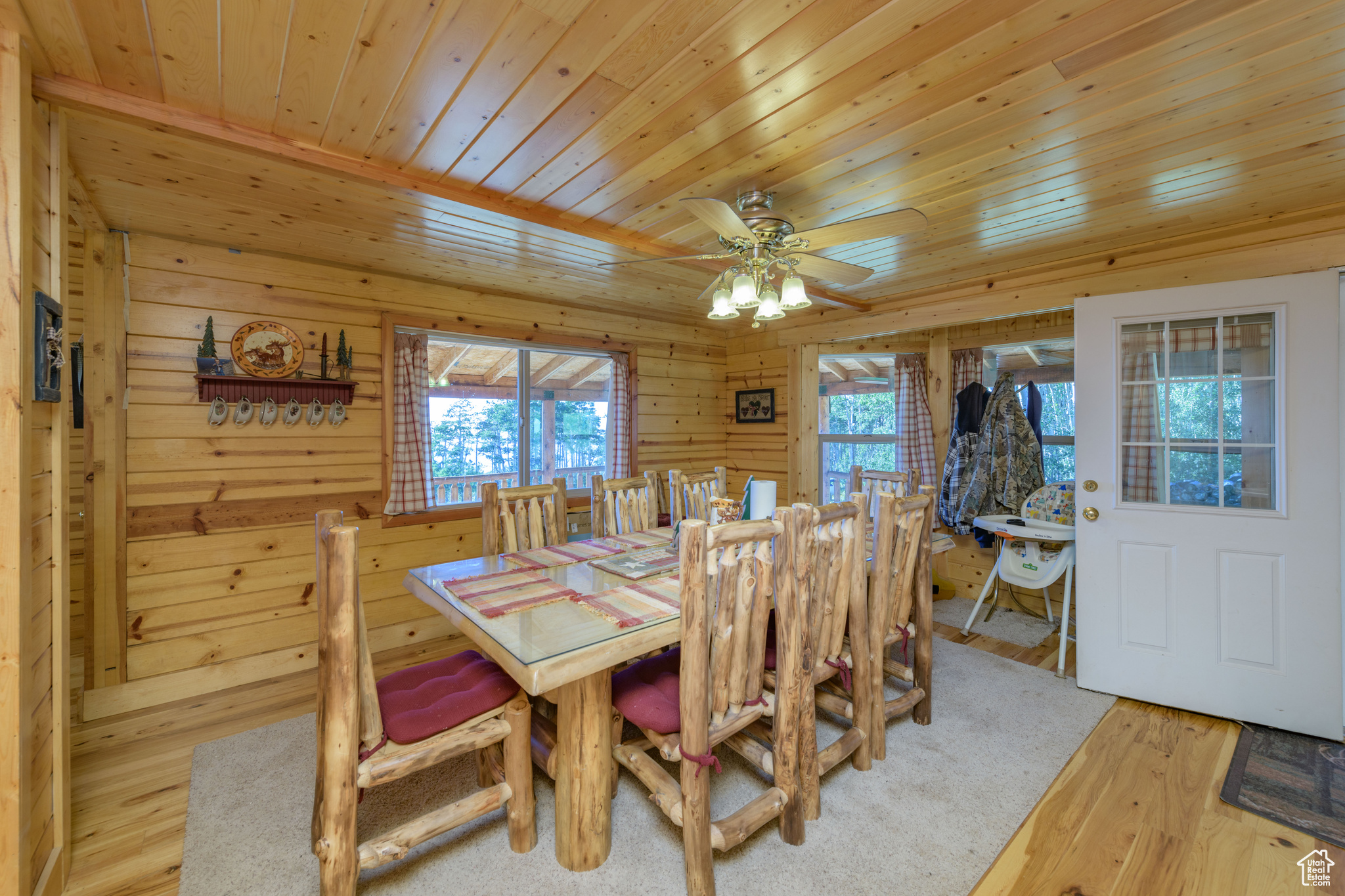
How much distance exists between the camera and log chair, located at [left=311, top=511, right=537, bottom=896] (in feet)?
4.58

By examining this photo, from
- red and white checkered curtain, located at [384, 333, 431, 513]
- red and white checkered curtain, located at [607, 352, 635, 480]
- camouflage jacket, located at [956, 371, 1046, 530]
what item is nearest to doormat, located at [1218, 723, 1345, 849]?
camouflage jacket, located at [956, 371, 1046, 530]

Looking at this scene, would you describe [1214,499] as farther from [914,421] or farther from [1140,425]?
[914,421]

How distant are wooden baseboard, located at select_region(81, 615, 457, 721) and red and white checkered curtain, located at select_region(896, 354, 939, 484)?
4.10m

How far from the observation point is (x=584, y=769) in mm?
1667

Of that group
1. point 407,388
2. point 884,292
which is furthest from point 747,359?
point 407,388

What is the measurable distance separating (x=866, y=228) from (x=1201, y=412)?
206 centimetres

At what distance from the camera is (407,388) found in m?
3.42

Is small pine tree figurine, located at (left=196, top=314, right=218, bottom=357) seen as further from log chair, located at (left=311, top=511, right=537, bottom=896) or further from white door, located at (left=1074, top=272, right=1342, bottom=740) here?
white door, located at (left=1074, top=272, right=1342, bottom=740)

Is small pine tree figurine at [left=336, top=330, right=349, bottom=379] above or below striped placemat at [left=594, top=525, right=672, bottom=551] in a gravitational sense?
above

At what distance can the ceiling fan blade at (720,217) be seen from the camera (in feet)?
5.42

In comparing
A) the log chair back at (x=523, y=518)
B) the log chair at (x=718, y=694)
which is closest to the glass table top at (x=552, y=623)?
the log chair at (x=718, y=694)

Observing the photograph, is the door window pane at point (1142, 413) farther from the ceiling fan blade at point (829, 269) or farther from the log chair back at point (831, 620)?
the log chair back at point (831, 620)

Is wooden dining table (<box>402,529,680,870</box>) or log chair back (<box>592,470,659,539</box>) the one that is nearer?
wooden dining table (<box>402,529,680,870</box>)
